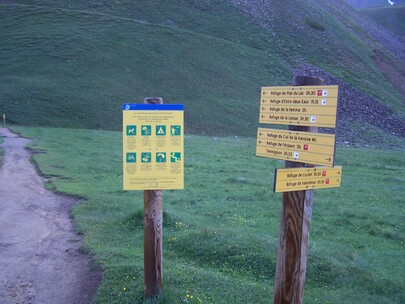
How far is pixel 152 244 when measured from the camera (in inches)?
275

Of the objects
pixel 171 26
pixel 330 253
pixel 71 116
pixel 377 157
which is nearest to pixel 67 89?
pixel 71 116

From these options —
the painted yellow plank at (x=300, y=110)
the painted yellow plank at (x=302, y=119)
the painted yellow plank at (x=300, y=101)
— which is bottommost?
the painted yellow plank at (x=302, y=119)

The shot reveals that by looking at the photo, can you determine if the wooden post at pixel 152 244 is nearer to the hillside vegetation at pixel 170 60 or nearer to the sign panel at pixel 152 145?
the sign panel at pixel 152 145

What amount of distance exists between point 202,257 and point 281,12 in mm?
83268

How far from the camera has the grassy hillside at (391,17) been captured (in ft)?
572

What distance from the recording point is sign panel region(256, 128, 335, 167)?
5328 mm

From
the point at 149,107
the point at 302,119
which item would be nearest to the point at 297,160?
the point at 302,119

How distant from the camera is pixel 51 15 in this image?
6662cm

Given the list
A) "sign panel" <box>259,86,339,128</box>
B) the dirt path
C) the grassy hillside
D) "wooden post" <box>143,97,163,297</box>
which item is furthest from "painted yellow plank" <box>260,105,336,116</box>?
the grassy hillside

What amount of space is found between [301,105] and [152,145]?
238cm

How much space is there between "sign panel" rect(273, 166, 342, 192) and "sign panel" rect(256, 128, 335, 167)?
20cm

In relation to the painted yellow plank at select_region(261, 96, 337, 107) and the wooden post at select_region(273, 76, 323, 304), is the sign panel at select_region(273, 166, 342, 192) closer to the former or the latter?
the wooden post at select_region(273, 76, 323, 304)

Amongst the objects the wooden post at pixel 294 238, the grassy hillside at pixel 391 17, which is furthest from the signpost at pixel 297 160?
the grassy hillside at pixel 391 17

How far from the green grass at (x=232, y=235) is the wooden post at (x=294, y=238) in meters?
1.88
